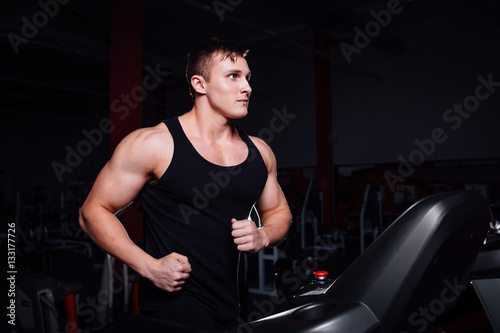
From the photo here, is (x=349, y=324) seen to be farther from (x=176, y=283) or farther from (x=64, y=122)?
(x=64, y=122)

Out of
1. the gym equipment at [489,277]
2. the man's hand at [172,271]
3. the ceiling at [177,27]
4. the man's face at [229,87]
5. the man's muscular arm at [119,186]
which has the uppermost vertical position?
the ceiling at [177,27]

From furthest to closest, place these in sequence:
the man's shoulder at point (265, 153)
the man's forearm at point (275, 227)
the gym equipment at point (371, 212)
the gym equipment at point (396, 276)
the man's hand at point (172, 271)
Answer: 1. the gym equipment at point (371, 212)
2. the man's shoulder at point (265, 153)
3. the man's forearm at point (275, 227)
4. the man's hand at point (172, 271)
5. the gym equipment at point (396, 276)

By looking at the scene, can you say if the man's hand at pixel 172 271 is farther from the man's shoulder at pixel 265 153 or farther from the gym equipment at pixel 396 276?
the man's shoulder at pixel 265 153

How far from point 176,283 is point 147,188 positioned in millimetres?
340

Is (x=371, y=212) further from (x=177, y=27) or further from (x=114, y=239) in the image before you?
(x=114, y=239)

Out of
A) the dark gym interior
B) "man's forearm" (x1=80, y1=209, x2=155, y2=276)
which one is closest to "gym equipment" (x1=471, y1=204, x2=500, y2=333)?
"man's forearm" (x1=80, y1=209, x2=155, y2=276)

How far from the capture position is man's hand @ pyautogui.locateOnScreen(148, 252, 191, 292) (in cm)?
85

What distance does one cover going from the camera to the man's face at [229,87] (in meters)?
1.19

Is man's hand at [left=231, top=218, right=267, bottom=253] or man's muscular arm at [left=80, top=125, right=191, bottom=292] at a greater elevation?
man's muscular arm at [left=80, top=125, right=191, bottom=292]

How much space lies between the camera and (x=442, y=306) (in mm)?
693

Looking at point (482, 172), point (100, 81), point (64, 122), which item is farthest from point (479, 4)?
point (64, 122)

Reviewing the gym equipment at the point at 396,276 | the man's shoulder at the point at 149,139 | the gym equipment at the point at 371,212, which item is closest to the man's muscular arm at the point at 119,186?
the man's shoulder at the point at 149,139

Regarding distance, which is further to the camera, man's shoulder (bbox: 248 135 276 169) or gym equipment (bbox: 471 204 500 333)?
man's shoulder (bbox: 248 135 276 169)

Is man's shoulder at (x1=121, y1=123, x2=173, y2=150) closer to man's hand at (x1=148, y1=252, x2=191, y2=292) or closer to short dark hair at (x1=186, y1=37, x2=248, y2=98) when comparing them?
short dark hair at (x1=186, y1=37, x2=248, y2=98)
